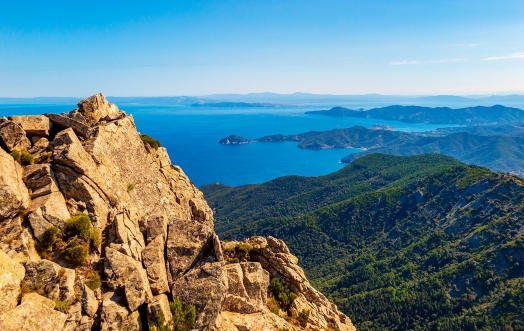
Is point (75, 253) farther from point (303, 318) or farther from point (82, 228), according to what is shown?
point (303, 318)

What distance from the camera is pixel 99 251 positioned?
1848cm

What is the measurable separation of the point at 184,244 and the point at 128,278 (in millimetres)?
4703

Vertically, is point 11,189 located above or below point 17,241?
above

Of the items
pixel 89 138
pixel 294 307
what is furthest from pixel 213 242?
pixel 89 138

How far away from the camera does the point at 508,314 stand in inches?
3720

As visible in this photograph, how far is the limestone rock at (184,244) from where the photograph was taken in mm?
20562

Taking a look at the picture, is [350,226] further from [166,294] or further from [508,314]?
[166,294]

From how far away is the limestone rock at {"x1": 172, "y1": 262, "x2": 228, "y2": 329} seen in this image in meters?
18.0

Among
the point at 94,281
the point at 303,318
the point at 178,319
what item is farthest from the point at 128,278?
the point at 303,318

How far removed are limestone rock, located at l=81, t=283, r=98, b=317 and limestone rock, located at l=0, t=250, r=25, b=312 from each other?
8.75 ft

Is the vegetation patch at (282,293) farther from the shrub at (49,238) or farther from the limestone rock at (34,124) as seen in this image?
the limestone rock at (34,124)

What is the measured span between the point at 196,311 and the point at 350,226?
178 metres

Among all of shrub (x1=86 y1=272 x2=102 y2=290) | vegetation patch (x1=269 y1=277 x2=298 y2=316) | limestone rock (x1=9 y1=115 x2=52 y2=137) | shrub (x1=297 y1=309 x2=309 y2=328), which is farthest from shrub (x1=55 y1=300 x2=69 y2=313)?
shrub (x1=297 y1=309 x2=309 y2=328)

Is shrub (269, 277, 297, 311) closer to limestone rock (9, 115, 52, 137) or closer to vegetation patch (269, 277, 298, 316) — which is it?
vegetation patch (269, 277, 298, 316)
